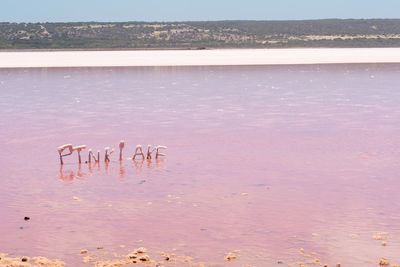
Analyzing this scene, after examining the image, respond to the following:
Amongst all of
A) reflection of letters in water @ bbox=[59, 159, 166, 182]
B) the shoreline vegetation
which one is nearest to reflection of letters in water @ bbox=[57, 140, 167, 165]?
reflection of letters in water @ bbox=[59, 159, 166, 182]

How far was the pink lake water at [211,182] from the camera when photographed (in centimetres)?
779

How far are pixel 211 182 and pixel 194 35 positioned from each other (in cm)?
9313

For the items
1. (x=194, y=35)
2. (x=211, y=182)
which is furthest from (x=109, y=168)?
(x=194, y=35)

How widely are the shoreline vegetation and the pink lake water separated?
199 feet

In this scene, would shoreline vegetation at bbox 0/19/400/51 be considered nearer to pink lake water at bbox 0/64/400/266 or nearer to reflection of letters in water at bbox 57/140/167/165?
pink lake water at bbox 0/64/400/266

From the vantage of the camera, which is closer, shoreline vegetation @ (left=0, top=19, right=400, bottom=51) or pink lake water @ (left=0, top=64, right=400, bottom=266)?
pink lake water @ (left=0, top=64, right=400, bottom=266)

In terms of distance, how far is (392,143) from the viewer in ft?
45.7

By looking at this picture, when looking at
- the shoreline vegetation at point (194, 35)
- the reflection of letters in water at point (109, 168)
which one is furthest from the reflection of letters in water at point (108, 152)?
the shoreline vegetation at point (194, 35)

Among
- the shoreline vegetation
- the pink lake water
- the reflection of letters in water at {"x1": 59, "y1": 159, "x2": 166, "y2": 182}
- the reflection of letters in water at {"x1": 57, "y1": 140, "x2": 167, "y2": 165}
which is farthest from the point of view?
the shoreline vegetation

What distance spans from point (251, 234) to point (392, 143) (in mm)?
6926

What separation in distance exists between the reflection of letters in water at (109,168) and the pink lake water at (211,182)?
37 mm

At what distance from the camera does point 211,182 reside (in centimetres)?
1075

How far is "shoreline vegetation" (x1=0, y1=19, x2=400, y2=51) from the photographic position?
279ft

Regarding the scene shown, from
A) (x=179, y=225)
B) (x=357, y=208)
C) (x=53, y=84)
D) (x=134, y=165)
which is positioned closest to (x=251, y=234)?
(x=179, y=225)
